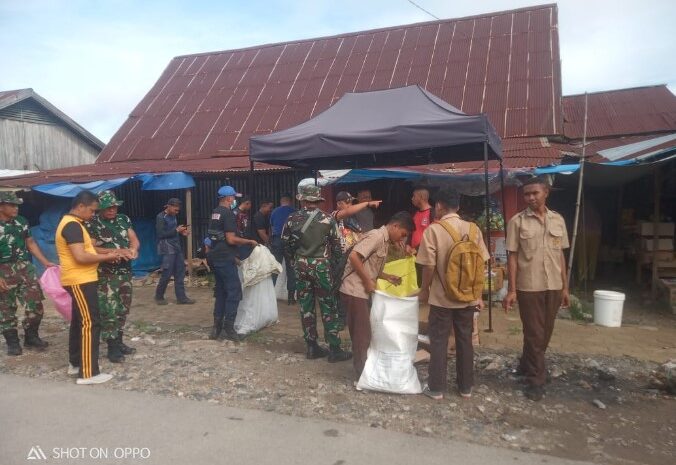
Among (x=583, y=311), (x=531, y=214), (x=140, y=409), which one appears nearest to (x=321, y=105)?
(x=583, y=311)

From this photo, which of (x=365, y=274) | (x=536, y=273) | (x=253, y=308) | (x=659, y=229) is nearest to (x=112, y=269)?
(x=253, y=308)

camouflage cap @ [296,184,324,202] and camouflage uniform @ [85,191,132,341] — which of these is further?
camouflage cap @ [296,184,324,202]

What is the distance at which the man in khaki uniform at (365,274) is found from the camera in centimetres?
390

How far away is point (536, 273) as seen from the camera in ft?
12.3

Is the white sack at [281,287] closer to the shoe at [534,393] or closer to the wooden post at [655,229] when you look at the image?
the shoe at [534,393]

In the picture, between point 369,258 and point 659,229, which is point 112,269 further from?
point 659,229

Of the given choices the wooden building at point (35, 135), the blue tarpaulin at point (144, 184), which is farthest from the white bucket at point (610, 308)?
the wooden building at point (35, 135)

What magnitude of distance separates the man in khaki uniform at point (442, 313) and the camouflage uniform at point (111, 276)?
9.33 ft

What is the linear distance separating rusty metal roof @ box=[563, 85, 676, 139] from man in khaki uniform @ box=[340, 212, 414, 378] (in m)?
7.48

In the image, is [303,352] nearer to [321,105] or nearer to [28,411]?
[28,411]

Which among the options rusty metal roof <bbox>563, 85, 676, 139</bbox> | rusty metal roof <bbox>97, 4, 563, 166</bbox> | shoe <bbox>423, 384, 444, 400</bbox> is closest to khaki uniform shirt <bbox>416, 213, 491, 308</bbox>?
shoe <bbox>423, 384, 444, 400</bbox>

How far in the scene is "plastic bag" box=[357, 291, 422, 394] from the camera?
3752 millimetres

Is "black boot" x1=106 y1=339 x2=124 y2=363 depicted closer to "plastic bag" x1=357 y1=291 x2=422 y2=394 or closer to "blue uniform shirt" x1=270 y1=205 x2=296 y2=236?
"plastic bag" x1=357 y1=291 x2=422 y2=394

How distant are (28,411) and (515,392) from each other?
3.72 m
